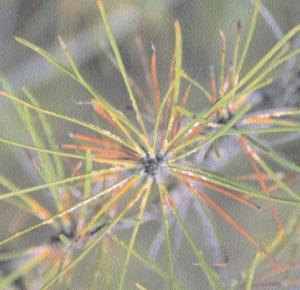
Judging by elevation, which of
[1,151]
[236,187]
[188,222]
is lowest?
[188,222]

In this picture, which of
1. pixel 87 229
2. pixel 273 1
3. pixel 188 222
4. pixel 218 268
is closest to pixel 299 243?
pixel 218 268

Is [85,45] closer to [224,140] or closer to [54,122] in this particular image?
[54,122]

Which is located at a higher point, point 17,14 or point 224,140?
point 17,14

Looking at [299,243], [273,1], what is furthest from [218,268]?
[273,1]

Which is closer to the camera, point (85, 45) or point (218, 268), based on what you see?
point (218, 268)

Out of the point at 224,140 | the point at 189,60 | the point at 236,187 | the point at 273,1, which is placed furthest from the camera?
the point at 189,60

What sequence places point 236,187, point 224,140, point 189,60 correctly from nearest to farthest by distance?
point 236,187, point 224,140, point 189,60
